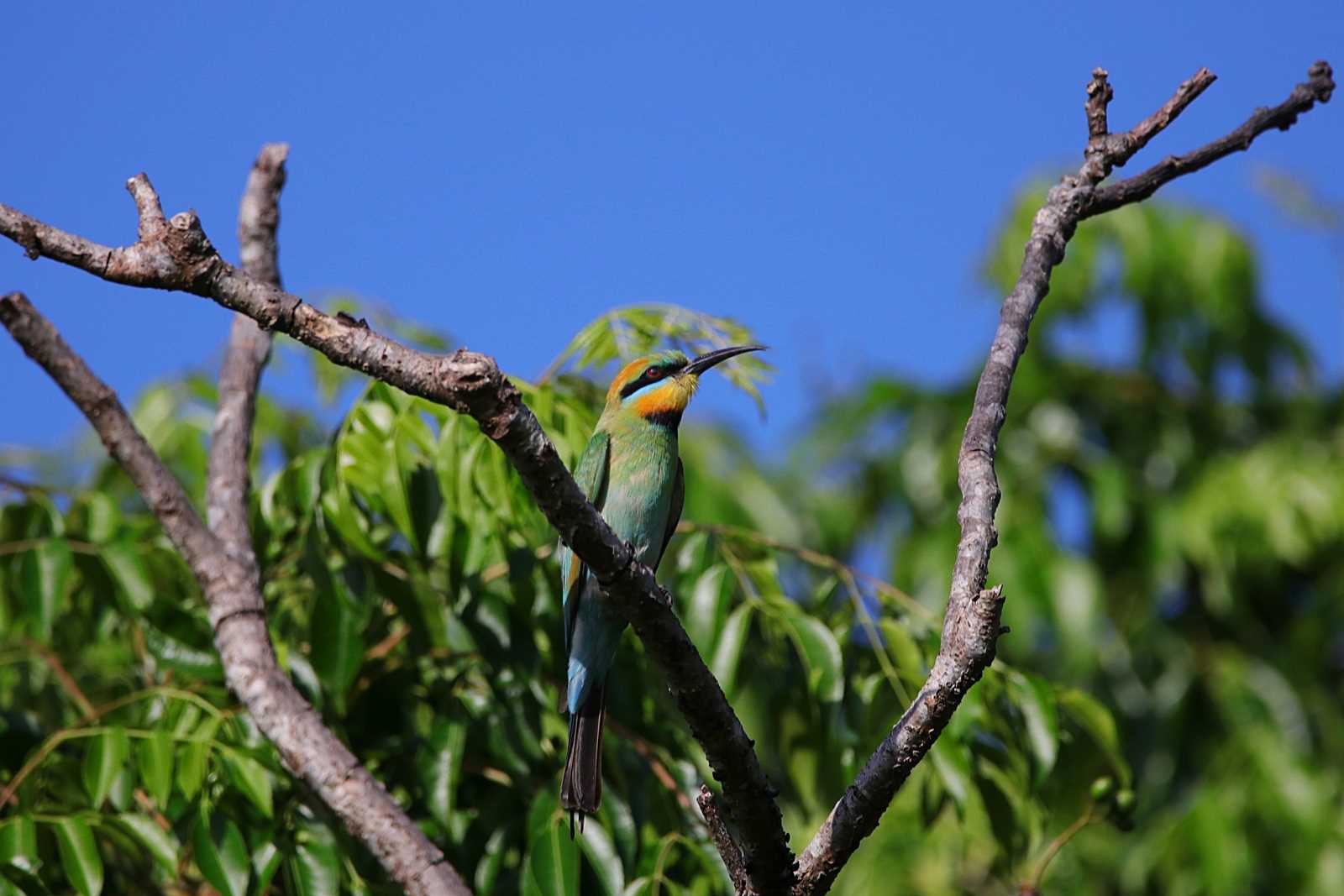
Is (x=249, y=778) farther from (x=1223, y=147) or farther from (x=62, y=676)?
(x=1223, y=147)

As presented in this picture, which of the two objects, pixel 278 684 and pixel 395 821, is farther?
pixel 278 684

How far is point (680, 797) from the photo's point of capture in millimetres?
3176

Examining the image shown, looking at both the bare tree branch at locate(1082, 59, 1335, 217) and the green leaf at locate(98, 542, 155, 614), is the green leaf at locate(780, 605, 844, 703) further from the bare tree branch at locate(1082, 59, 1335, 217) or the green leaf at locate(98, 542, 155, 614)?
the green leaf at locate(98, 542, 155, 614)

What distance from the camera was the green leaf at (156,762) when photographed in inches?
113

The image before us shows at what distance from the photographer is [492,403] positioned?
1864 mm

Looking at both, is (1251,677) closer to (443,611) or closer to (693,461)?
(693,461)

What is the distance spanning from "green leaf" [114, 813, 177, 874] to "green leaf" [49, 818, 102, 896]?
0.13m

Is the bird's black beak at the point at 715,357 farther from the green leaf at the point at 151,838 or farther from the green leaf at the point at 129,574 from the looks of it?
the green leaf at the point at 151,838

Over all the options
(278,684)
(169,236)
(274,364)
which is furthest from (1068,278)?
(169,236)

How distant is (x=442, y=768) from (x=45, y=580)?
100 centimetres

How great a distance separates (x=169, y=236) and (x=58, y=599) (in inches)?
57.7

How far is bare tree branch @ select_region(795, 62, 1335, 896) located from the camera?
212cm

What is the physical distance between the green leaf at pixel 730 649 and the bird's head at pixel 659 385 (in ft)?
2.70

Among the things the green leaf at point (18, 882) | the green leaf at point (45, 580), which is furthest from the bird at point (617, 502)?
the green leaf at point (45, 580)
